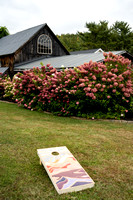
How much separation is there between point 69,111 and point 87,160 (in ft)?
15.7

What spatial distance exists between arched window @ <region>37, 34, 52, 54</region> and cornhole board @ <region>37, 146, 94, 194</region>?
20.3 meters

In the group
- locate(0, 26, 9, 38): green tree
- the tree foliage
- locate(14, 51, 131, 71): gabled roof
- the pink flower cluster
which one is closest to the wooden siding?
locate(14, 51, 131, 71): gabled roof

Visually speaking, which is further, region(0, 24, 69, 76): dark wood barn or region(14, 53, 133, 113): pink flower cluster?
region(0, 24, 69, 76): dark wood barn


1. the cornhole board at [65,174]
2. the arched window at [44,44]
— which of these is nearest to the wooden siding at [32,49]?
the arched window at [44,44]

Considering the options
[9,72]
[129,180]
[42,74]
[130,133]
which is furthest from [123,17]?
[129,180]

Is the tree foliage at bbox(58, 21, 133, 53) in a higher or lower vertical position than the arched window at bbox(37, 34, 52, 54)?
higher

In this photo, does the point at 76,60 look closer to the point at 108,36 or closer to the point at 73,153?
the point at 73,153

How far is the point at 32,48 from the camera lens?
21797mm

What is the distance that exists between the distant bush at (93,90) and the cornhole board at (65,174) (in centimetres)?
456

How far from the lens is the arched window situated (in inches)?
884

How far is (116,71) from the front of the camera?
8391 mm

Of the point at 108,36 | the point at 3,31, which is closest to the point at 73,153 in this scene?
the point at 3,31

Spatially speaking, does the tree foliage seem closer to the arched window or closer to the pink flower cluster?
the arched window

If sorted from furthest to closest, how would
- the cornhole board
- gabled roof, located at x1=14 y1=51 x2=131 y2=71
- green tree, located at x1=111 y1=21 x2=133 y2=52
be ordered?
green tree, located at x1=111 y1=21 x2=133 y2=52, gabled roof, located at x1=14 y1=51 x2=131 y2=71, the cornhole board
